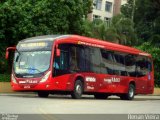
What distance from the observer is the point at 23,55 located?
85.7 ft

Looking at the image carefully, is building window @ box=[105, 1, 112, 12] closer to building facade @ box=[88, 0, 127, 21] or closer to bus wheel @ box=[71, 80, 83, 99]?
building facade @ box=[88, 0, 127, 21]

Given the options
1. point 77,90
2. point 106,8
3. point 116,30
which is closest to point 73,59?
point 77,90

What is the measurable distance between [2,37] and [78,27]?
21.8 feet

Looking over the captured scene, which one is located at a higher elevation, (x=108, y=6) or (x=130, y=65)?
(x=108, y=6)

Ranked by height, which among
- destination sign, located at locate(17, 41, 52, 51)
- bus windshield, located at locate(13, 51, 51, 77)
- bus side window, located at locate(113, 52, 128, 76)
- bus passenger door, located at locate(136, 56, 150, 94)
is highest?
destination sign, located at locate(17, 41, 52, 51)

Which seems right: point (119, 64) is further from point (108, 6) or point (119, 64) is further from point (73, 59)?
point (108, 6)

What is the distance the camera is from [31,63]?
25.6 meters

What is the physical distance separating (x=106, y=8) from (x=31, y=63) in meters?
68.0

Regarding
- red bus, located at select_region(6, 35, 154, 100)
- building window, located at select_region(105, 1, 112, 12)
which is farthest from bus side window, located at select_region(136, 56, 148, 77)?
building window, located at select_region(105, 1, 112, 12)

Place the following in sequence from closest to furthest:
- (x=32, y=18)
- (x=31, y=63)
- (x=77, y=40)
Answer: (x=31, y=63) < (x=77, y=40) < (x=32, y=18)

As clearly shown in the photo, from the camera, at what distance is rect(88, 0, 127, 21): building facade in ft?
295

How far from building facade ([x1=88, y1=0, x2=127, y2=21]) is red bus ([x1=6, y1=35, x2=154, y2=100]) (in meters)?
59.3

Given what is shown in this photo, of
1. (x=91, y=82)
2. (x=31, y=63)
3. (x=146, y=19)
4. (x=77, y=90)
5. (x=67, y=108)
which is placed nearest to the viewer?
(x=67, y=108)

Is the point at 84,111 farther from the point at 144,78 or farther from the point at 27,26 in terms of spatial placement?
the point at 27,26
